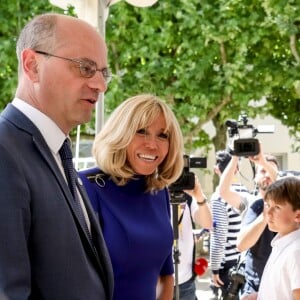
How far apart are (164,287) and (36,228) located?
3.35 feet

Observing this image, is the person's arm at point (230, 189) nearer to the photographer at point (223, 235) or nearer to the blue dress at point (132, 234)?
the photographer at point (223, 235)

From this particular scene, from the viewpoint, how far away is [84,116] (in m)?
1.18

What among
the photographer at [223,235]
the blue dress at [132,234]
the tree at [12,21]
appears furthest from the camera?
the tree at [12,21]

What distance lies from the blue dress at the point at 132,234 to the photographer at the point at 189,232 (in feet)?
4.48

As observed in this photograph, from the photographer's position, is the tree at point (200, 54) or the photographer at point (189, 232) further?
the tree at point (200, 54)

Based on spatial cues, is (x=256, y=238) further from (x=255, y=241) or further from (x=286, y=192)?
(x=286, y=192)

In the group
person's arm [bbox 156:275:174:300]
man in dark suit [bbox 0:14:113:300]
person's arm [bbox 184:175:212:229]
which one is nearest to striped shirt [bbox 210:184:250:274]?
person's arm [bbox 184:175:212:229]

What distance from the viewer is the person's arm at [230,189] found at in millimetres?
3527

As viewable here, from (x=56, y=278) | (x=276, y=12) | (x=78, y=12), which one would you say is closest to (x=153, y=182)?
(x=56, y=278)

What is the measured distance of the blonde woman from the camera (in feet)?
5.75

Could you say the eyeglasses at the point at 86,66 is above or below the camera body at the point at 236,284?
above

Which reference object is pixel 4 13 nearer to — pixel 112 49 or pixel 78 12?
pixel 112 49

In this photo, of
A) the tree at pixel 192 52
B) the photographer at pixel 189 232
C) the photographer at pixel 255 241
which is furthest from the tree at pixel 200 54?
the photographer at pixel 255 241

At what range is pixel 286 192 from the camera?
236cm
